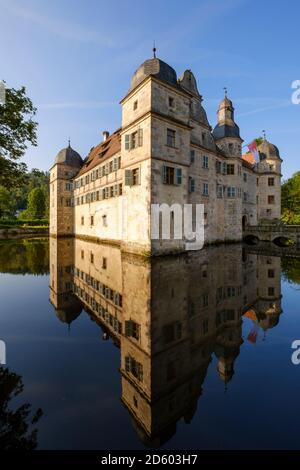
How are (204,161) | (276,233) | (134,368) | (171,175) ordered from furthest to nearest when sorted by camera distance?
(276,233) < (204,161) < (171,175) < (134,368)

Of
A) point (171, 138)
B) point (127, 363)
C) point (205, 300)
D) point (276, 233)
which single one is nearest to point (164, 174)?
point (171, 138)

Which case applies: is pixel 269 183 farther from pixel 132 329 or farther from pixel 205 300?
pixel 132 329

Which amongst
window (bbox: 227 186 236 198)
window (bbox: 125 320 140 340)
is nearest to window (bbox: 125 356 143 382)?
window (bbox: 125 320 140 340)

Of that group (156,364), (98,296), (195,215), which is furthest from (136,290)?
(195,215)

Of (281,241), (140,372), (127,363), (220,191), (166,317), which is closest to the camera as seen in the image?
(140,372)

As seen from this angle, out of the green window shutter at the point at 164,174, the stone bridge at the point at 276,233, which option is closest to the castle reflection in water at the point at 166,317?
the green window shutter at the point at 164,174

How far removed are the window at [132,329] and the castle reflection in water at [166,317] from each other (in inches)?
0.9

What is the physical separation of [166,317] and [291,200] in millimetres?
47873

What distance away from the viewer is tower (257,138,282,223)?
38312mm

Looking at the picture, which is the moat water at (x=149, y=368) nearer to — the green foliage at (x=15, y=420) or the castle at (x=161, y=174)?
the green foliage at (x=15, y=420)

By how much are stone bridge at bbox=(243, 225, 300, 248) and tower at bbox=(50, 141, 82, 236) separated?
25206mm

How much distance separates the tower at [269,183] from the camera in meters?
38.3

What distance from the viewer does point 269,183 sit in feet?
126

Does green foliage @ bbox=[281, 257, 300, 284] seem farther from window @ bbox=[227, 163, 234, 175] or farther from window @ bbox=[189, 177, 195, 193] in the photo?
window @ bbox=[227, 163, 234, 175]
